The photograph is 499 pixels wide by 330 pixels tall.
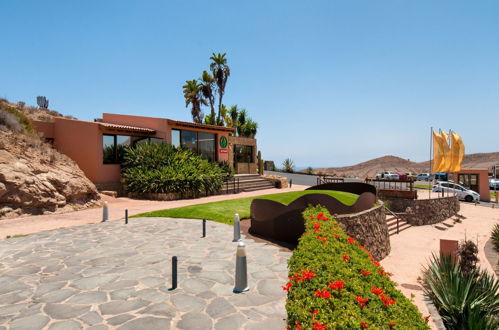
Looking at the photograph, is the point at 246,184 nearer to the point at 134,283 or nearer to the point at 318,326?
the point at 134,283

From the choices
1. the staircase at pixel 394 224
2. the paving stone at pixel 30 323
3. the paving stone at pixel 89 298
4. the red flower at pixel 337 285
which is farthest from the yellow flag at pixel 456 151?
the paving stone at pixel 30 323

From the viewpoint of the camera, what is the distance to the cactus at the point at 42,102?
128ft

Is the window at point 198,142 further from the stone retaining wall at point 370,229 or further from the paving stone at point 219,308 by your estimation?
the paving stone at point 219,308

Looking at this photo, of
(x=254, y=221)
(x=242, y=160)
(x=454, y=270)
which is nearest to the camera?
(x=454, y=270)

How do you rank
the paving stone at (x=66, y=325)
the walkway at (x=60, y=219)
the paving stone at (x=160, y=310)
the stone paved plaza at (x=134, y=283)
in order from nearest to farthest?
the paving stone at (x=66, y=325)
the stone paved plaza at (x=134, y=283)
the paving stone at (x=160, y=310)
the walkway at (x=60, y=219)

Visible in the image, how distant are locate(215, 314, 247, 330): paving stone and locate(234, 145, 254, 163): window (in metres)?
27.1

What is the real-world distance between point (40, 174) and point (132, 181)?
18.7 ft

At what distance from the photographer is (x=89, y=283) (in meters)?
5.77

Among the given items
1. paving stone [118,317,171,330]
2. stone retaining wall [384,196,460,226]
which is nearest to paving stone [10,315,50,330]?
paving stone [118,317,171,330]

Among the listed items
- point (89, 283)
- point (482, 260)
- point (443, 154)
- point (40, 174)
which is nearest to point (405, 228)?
point (482, 260)

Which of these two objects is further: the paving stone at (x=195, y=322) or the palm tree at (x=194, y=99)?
the palm tree at (x=194, y=99)

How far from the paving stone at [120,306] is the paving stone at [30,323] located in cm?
83

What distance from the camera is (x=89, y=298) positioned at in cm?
510

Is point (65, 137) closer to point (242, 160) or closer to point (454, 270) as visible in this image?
point (242, 160)
